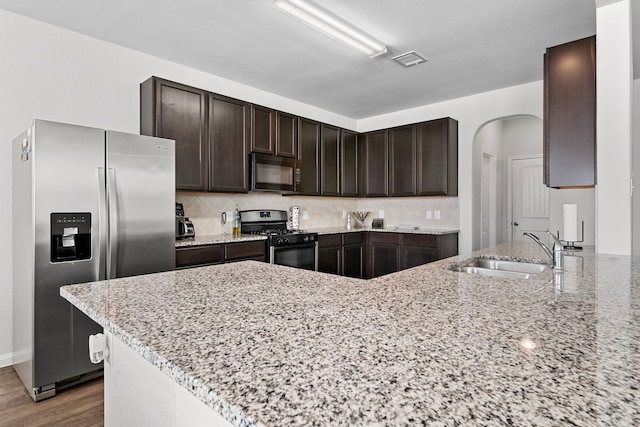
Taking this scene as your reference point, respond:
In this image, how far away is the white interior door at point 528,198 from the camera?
5855 millimetres

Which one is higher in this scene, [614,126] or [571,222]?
[614,126]

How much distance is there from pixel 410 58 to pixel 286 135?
1.61 m

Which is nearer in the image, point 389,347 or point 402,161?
point 389,347

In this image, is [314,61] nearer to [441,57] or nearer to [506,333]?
[441,57]

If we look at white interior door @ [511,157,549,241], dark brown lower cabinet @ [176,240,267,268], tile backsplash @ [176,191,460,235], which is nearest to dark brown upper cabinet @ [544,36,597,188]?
tile backsplash @ [176,191,460,235]

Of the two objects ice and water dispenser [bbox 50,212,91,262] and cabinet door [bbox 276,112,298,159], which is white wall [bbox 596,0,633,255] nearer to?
cabinet door [bbox 276,112,298,159]

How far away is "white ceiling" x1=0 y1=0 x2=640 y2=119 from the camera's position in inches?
97.7

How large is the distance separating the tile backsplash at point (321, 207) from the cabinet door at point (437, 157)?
334 mm

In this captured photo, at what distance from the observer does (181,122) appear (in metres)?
3.20

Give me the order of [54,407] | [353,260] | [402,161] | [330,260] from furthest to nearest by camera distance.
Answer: [402,161]
[353,260]
[330,260]
[54,407]

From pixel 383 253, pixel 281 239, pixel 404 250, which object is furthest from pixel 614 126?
pixel 383 253

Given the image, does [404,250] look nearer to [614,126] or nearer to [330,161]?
[330,161]

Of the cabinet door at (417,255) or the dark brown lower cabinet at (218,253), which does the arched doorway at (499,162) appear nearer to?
the cabinet door at (417,255)

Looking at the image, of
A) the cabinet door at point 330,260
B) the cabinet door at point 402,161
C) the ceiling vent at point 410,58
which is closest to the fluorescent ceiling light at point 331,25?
the ceiling vent at point 410,58
